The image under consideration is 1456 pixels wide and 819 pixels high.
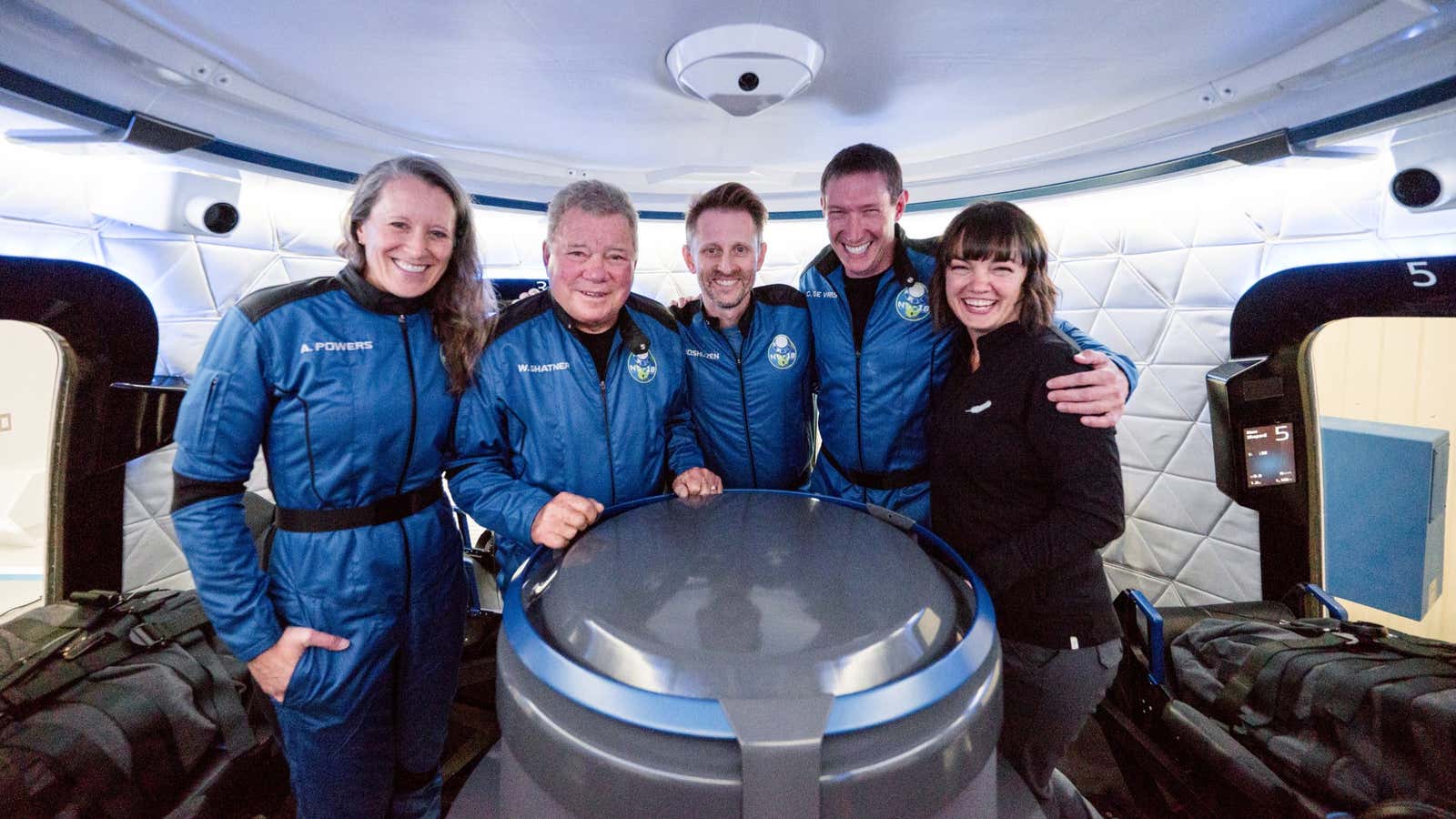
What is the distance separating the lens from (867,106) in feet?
7.14

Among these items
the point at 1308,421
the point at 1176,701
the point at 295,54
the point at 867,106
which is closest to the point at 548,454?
the point at 295,54

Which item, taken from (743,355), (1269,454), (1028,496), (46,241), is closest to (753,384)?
(743,355)

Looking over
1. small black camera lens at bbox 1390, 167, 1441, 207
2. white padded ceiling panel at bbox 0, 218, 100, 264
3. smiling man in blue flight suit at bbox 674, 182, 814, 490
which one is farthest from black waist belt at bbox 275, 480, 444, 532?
small black camera lens at bbox 1390, 167, 1441, 207

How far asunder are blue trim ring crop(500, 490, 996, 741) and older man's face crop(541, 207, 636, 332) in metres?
1.08

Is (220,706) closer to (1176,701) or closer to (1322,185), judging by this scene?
(1176,701)

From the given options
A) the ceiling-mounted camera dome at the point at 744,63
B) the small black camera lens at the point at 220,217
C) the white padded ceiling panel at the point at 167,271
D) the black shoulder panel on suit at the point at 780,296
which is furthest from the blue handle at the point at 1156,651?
the white padded ceiling panel at the point at 167,271

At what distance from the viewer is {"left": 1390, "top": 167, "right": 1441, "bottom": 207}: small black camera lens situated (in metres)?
2.59

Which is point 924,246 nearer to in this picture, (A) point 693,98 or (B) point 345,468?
(A) point 693,98

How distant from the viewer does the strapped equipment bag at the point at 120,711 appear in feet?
6.08

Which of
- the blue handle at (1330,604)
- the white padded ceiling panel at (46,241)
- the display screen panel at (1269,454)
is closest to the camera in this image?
the white padded ceiling panel at (46,241)

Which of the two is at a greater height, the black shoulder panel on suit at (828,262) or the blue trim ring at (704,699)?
the black shoulder panel on suit at (828,262)

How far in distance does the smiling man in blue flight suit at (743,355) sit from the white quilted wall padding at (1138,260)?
235 cm

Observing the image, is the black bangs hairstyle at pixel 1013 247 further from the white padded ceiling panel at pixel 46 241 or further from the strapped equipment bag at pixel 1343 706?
the white padded ceiling panel at pixel 46 241

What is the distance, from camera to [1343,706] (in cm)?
212
